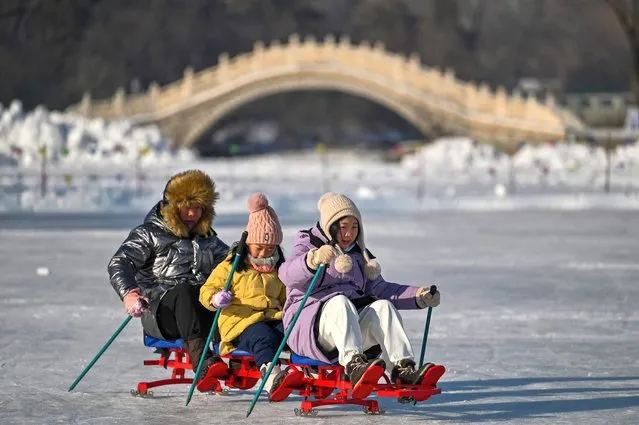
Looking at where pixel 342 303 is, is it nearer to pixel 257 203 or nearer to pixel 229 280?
pixel 229 280

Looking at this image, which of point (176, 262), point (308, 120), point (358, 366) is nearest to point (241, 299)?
point (176, 262)

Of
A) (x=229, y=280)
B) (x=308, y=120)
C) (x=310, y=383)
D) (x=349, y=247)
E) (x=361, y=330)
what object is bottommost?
(x=310, y=383)

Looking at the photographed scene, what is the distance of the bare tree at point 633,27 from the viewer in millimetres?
50312

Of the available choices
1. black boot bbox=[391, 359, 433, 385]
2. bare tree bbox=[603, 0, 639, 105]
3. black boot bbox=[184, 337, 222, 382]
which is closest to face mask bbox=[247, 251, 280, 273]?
black boot bbox=[184, 337, 222, 382]

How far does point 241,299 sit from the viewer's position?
8.63 metres

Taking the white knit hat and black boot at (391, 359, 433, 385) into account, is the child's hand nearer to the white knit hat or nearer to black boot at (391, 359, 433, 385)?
the white knit hat

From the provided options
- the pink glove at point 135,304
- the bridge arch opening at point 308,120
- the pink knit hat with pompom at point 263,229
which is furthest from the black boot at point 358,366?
the bridge arch opening at point 308,120

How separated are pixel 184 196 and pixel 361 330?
4.20ft

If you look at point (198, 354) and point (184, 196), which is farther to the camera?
point (184, 196)

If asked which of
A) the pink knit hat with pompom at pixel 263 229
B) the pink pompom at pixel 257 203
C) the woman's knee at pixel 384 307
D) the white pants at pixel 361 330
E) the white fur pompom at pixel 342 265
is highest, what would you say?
the pink pompom at pixel 257 203

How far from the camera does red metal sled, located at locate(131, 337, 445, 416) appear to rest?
816 cm

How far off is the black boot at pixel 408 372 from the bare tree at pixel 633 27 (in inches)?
1642

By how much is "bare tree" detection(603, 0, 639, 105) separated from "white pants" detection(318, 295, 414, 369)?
4160 cm

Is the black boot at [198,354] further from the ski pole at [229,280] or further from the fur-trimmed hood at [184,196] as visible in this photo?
the fur-trimmed hood at [184,196]
